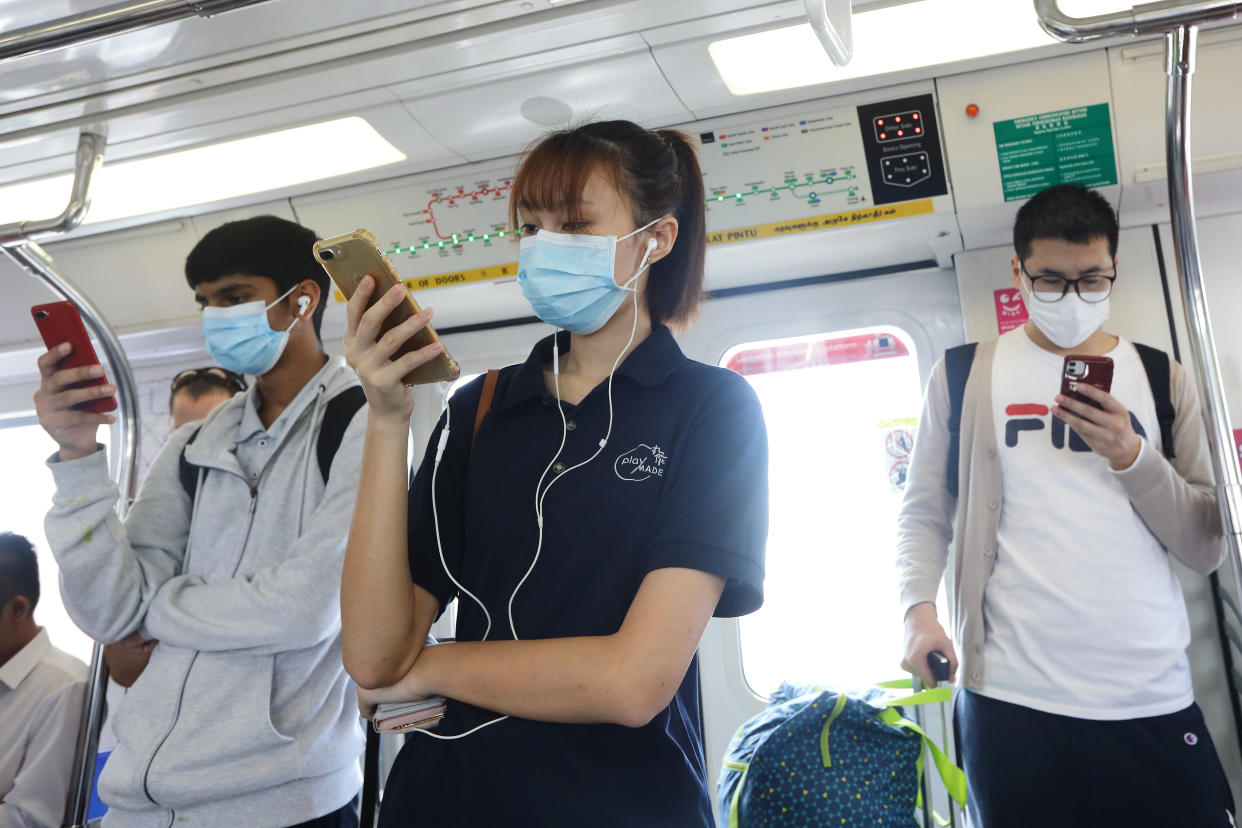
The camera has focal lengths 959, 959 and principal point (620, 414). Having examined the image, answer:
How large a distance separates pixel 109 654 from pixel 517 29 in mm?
1703

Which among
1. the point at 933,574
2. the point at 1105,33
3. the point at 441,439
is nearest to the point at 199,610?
the point at 441,439

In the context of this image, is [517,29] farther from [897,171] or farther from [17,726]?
[17,726]

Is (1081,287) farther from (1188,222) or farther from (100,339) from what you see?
(100,339)

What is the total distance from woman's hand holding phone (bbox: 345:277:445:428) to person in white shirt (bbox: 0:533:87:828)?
220 cm

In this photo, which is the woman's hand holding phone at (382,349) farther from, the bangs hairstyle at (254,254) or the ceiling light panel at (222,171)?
the ceiling light panel at (222,171)

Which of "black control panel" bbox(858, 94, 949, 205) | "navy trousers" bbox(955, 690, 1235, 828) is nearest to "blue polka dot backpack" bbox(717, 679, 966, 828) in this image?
"navy trousers" bbox(955, 690, 1235, 828)

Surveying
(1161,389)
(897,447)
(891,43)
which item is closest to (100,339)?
(891,43)

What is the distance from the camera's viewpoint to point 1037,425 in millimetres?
2342

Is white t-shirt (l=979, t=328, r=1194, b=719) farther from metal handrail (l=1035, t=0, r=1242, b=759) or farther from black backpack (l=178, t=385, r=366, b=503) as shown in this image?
black backpack (l=178, t=385, r=366, b=503)

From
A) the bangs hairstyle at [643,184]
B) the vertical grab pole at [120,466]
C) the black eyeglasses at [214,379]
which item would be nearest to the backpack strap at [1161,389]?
the bangs hairstyle at [643,184]

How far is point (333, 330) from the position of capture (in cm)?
364

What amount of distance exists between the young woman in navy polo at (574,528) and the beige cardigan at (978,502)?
1106 mm

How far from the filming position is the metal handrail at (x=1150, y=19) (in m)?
1.50

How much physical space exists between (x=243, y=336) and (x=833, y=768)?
4.98 ft
